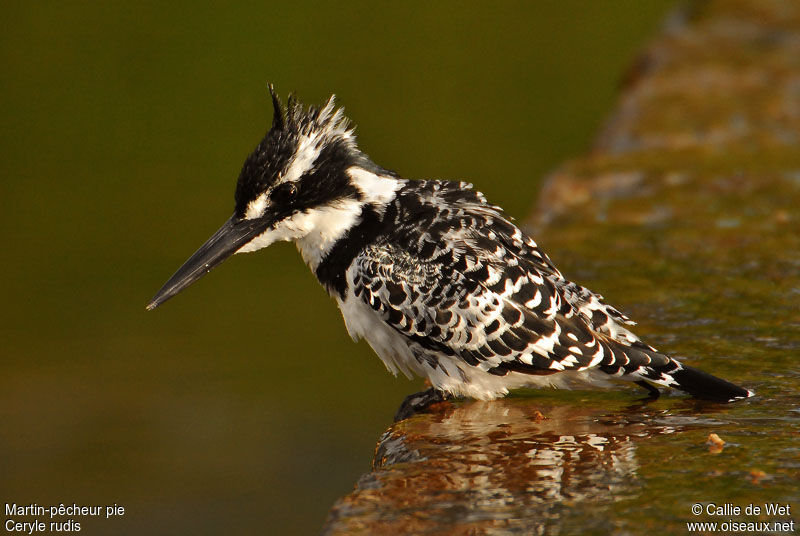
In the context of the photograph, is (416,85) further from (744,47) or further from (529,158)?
(744,47)

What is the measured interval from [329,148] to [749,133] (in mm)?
3391

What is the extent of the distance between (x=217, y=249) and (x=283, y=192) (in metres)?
0.41

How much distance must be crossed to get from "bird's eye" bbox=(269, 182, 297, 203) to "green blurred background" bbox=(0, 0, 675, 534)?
3323mm

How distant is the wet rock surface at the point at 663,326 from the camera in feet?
10.4

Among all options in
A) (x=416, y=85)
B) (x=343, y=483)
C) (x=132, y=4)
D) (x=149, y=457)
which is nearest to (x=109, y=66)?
(x=132, y=4)

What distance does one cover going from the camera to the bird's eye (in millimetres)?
4859

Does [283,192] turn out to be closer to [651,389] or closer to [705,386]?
[651,389]

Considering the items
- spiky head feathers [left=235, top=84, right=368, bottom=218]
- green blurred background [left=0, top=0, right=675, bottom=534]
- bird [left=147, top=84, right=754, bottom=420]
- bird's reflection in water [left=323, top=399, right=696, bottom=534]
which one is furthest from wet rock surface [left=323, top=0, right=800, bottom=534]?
green blurred background [left=0, top=0, right=675, bottom=534]

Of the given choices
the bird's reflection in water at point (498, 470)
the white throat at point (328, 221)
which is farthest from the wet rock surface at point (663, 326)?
the white throat at point (328, 221)

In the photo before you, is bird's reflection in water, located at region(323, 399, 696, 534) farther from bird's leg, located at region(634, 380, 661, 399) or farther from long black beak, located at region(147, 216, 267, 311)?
long black beak, located at region(147, 216, 267, 311)

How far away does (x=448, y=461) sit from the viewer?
3.57m

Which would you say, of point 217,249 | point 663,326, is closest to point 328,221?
point 217,249

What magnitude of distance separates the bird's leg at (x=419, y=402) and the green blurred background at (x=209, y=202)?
3147 mm

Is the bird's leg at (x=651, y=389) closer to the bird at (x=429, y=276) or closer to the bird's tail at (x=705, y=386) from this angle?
the bird at (x=429, y=276)
